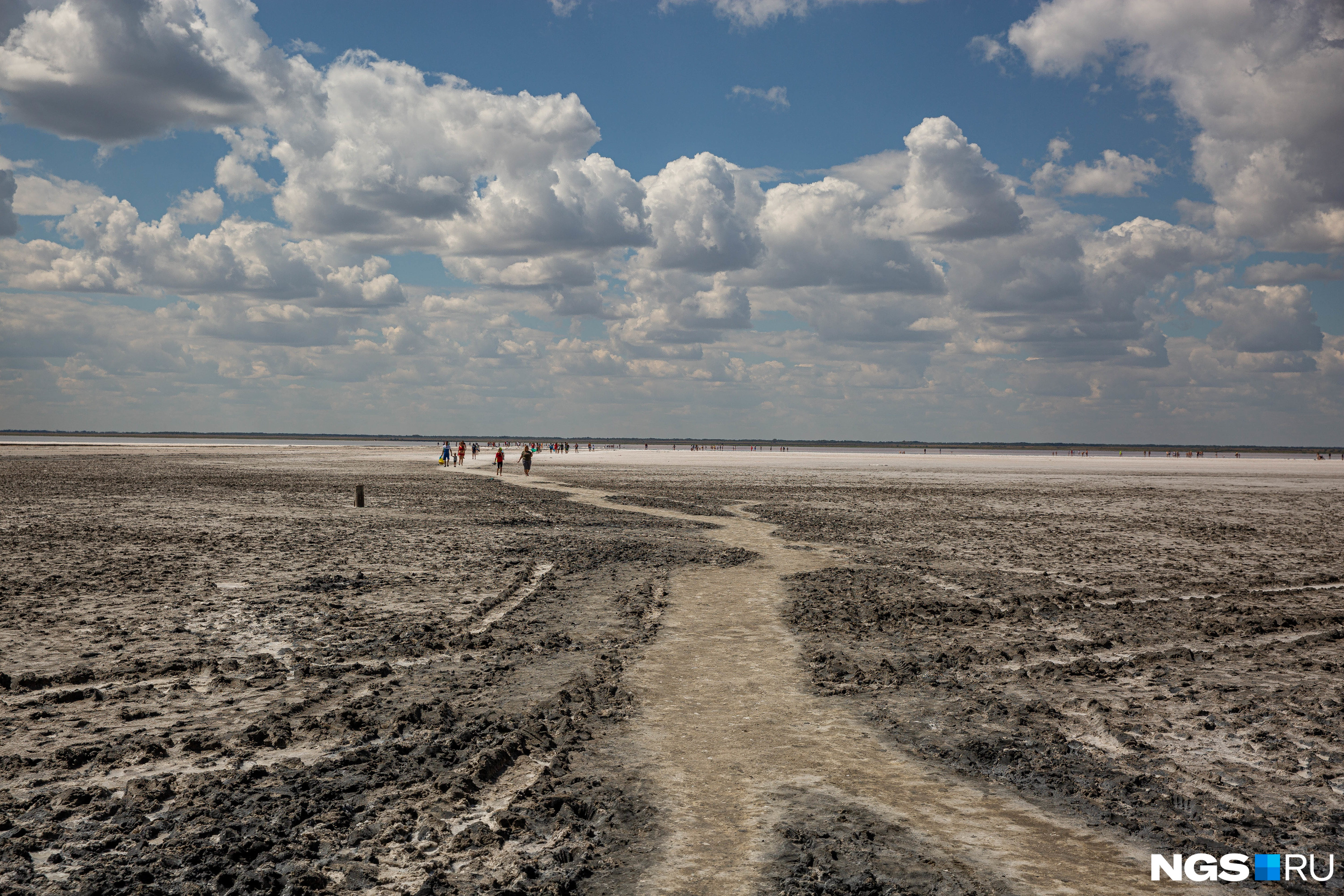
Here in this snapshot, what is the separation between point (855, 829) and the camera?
5828 mm

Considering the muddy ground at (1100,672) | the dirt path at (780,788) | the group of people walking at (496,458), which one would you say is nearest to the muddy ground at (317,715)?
the dirt path at (780,788)

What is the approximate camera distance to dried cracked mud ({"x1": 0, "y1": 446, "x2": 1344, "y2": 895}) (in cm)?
549

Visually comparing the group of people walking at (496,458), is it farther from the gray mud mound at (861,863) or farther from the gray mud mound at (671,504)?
the gray mud mound at (861,863)

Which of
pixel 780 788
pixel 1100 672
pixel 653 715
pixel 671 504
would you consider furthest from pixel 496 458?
pixel 780 788

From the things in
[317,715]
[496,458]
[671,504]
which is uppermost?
[496,458]

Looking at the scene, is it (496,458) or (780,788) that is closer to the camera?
(780,788)

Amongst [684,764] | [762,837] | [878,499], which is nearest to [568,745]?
[684,764]

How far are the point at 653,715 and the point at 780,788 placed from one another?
2008 millimetres
